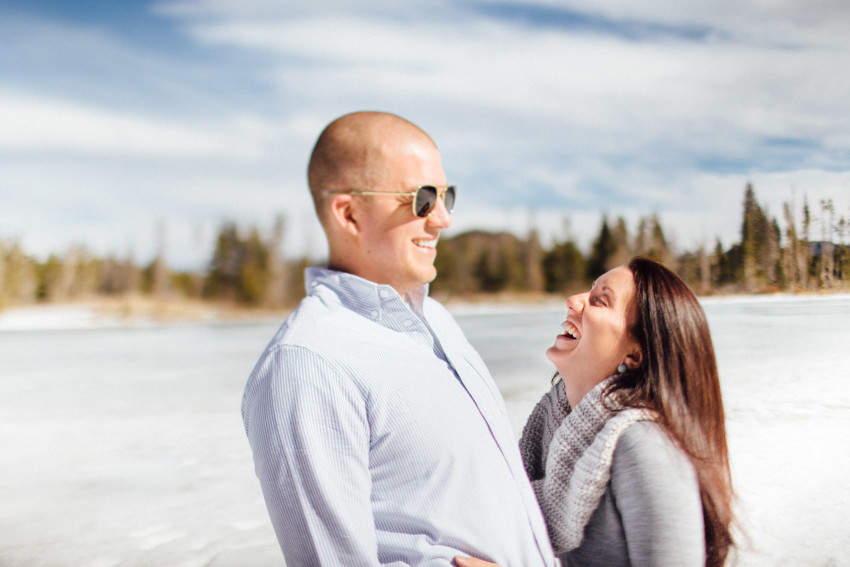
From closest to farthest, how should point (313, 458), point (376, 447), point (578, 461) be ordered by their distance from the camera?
1. point (313, 458)
2. point (376, 447)
3. point (578, 461)

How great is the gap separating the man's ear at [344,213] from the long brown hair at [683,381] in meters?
0.72

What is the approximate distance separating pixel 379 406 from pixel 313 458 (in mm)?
166

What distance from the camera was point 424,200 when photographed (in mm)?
1526

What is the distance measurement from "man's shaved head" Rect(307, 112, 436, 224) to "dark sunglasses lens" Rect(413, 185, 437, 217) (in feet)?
0.31

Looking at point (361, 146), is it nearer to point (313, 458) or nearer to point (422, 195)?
point (422, 195)

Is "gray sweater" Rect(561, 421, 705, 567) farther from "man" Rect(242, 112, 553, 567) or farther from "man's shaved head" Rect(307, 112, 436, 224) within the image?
"man's shaved head" Rect(307, 112, 436, 224)

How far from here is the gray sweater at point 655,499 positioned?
1.30m

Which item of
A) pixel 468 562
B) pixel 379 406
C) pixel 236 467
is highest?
pixel 379 406

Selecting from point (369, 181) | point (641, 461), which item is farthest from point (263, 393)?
point (641, 461)

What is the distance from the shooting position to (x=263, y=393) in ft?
3.94

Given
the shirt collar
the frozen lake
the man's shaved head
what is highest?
the man's shaved head

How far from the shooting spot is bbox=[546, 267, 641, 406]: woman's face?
157 centimetres

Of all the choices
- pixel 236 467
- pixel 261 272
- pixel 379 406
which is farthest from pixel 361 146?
pixel 261 272

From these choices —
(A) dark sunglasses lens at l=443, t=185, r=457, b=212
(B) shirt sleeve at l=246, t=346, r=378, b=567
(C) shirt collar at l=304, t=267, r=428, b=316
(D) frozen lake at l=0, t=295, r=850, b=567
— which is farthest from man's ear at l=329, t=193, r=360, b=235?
(D) frozen lake at l=0, t=295, r=850, b=567
